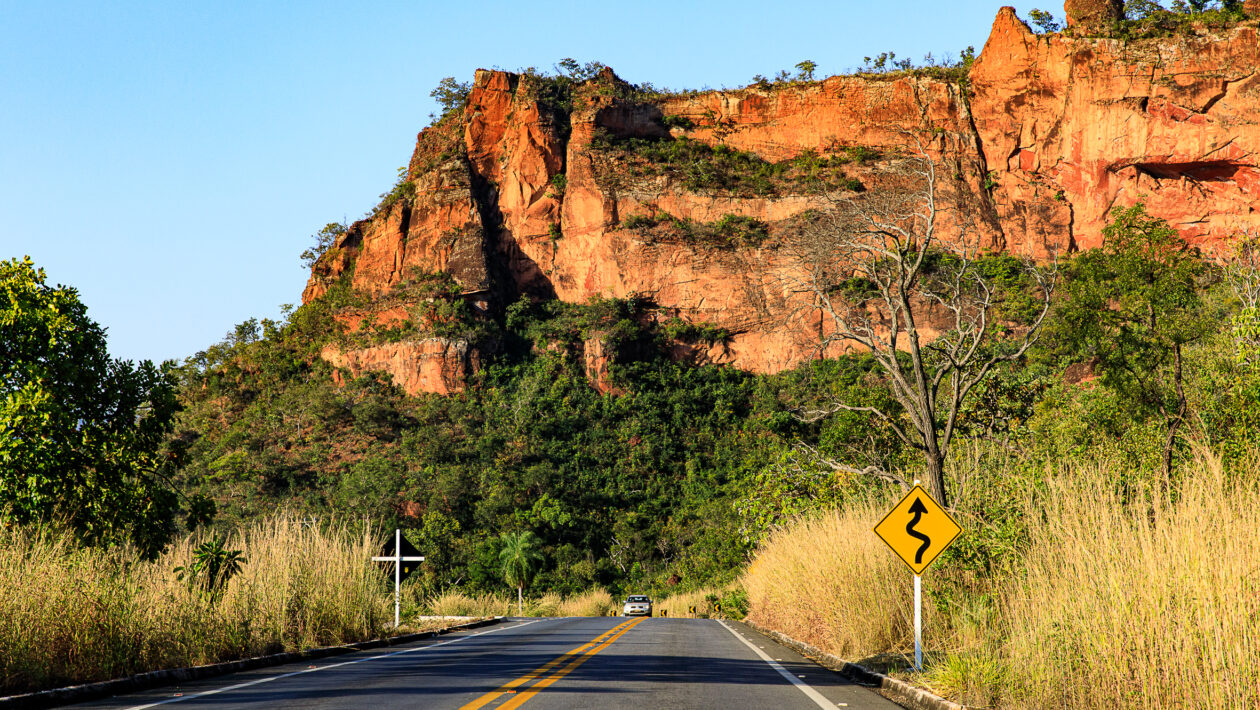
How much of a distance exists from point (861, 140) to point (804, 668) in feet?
250

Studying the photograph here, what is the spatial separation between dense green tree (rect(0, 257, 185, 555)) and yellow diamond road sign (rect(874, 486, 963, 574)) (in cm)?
1204

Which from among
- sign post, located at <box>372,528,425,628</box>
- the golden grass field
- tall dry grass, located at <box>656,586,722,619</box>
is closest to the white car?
tall dry grass, located at <box>656,586,722,619</box>

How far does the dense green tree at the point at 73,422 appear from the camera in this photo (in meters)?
15.8

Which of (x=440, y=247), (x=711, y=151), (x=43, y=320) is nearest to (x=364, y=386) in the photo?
(x=440, y=247)

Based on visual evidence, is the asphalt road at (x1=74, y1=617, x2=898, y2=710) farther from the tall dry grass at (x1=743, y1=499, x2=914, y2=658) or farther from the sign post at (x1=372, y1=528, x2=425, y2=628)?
the sign post at (x1=372, y1=528, x2=425, y2=628)

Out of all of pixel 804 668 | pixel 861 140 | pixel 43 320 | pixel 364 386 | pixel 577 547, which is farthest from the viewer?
pixel 861 140

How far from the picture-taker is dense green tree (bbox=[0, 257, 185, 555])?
15.8 m

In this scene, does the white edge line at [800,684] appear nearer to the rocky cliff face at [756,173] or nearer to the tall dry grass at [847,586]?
the tall dry grass at [847,586]

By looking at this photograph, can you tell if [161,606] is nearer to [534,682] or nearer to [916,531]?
[534,682]

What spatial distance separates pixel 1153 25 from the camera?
76500 mm

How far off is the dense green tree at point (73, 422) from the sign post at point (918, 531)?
12041 mm

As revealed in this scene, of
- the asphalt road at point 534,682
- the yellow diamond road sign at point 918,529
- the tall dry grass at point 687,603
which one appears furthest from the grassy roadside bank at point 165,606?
the tall dry grass at point 687,603

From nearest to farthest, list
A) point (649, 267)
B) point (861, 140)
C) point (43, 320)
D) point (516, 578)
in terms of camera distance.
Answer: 1. point (43, 320)
2. point (516, 578)
3. point (649, 267)
4. point (861, 140)

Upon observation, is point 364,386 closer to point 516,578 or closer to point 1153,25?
point 516,578
